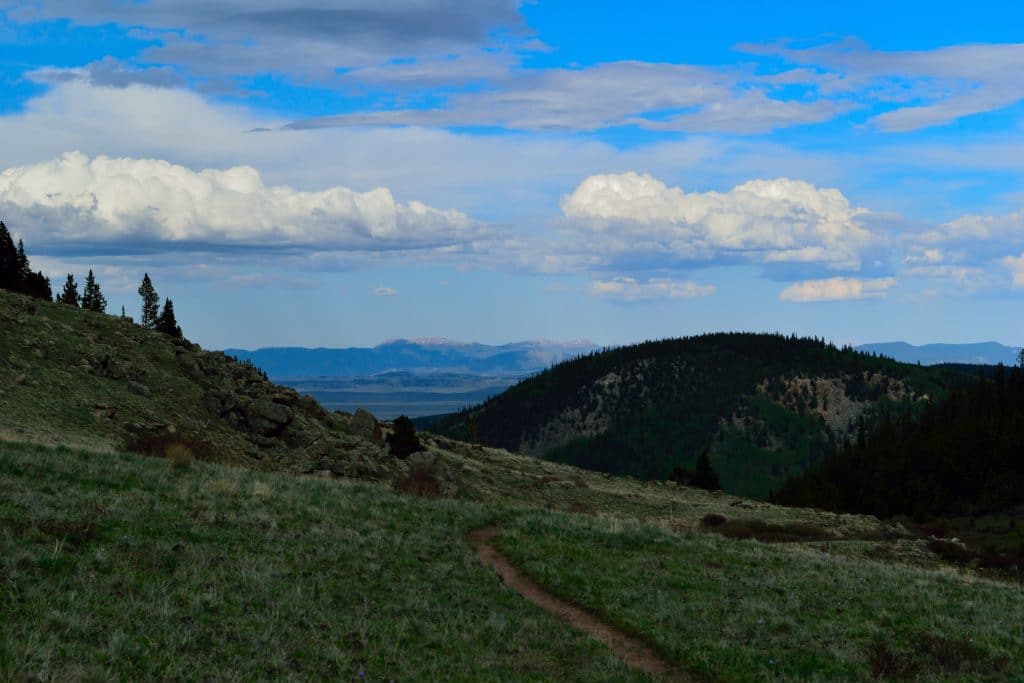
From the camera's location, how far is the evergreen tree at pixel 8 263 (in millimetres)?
91912

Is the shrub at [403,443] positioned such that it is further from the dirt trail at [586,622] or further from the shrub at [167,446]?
the dirt trail at [586,622]

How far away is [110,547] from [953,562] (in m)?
47.5

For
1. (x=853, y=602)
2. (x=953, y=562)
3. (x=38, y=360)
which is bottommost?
(x=953, y=562)

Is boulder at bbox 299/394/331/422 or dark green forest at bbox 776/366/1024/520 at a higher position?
boulder at bbox 299/394/331/422

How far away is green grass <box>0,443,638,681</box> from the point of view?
11.7 metres

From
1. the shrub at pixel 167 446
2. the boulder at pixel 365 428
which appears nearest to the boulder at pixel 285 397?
the boulder at pixel 365 428

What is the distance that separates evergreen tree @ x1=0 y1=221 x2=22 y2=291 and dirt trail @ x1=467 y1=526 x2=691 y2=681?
89303 millimetres

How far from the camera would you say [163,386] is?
5412 centimetres

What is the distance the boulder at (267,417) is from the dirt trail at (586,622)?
3438 centimetres

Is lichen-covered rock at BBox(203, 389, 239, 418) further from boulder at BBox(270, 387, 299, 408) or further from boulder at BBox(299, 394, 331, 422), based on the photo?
boulder at BBox(299, 394, 331, 422)

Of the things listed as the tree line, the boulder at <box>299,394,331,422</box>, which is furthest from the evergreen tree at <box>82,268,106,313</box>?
the boulder at <box>299,394,331,422</box>

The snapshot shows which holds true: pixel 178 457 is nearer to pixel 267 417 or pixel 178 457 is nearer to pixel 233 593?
pixel 233 593

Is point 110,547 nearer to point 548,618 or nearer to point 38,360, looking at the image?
point 548,618

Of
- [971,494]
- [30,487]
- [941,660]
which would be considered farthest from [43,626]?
[971,494]
